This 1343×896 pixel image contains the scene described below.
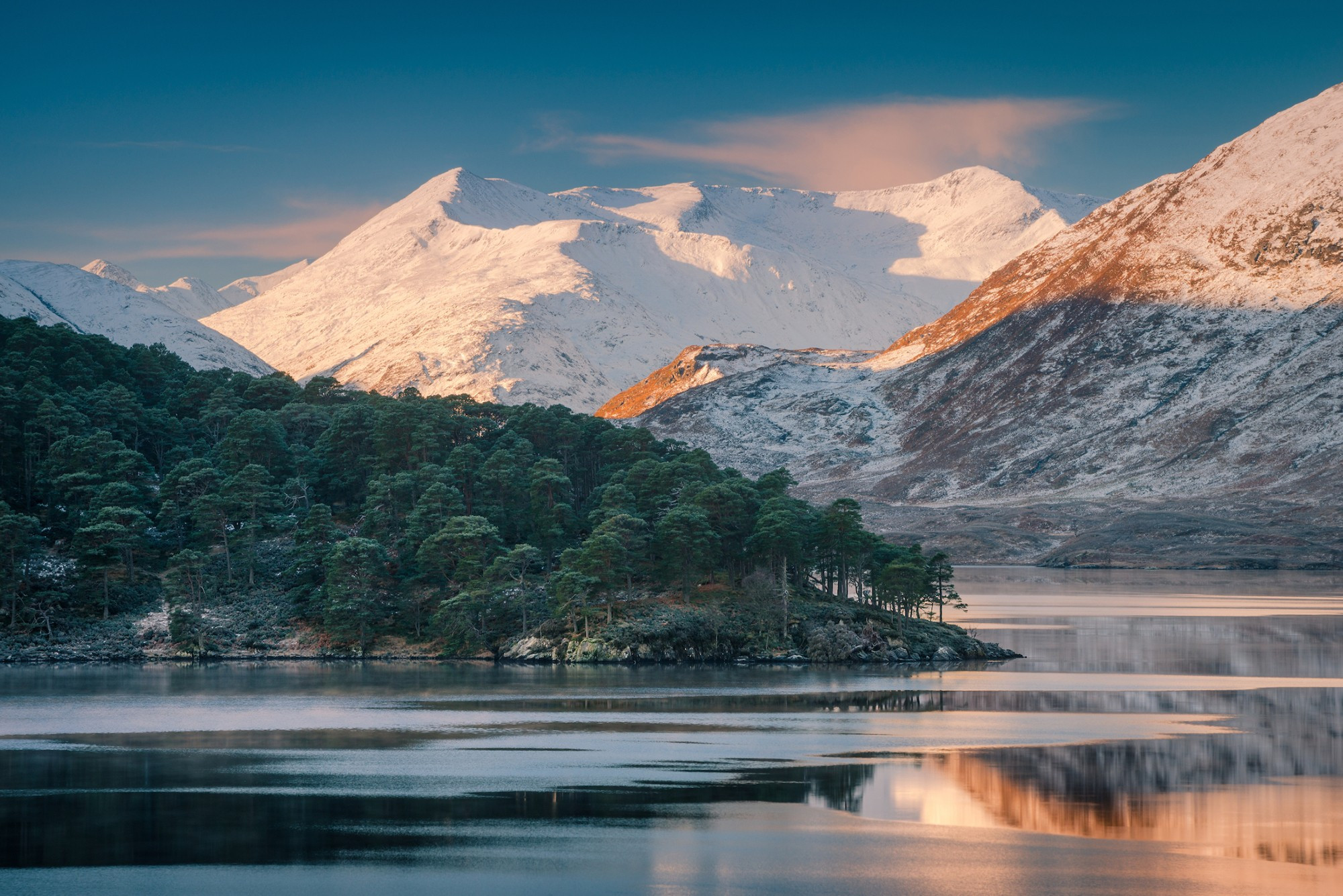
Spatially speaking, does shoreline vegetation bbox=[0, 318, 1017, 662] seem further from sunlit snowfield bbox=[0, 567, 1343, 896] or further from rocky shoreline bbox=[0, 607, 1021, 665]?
sunlit snowfield bbox=[0, 567, 1343, 896]

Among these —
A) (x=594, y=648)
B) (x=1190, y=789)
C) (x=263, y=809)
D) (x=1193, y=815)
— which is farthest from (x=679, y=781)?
(x=594, y=648)

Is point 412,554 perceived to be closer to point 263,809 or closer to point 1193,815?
point 263,809

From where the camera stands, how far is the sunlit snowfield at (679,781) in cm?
3766

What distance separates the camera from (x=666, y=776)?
169 ft

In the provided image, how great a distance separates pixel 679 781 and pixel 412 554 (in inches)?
2647

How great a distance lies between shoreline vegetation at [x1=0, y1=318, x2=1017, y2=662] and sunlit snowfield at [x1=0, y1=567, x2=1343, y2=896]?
38.8 feet

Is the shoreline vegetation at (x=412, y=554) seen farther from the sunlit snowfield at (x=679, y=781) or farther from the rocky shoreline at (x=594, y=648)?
the sunlit snowfield at (x=679, y=781)

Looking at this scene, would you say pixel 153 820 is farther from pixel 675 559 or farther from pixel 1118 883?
pixel 675 559

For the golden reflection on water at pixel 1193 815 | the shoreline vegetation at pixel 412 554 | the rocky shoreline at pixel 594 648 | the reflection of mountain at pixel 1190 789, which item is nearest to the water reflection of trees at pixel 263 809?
the golden reflection on water at pixel 1193 815

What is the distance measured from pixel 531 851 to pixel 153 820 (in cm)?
1273

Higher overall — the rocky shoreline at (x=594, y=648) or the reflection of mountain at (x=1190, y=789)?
the rocky shoreline at (x=594, y=648)

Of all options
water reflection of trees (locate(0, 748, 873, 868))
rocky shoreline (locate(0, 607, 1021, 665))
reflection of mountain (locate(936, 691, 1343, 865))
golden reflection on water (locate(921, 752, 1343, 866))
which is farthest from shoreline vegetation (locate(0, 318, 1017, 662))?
golden reflection on water (locate(921, 752, 1343, 866))

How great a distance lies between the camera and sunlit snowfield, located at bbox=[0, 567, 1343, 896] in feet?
124

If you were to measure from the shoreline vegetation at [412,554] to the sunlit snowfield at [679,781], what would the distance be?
11.8 m
